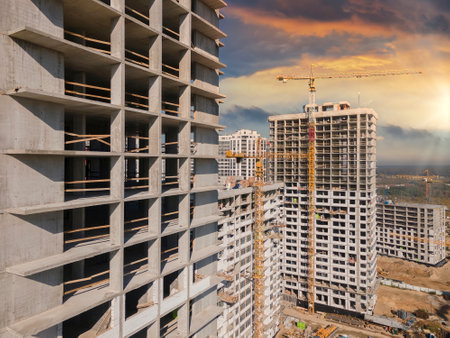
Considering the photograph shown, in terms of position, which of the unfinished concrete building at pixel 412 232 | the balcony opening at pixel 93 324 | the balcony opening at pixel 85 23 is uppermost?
the balcony opening at pixel 85 23

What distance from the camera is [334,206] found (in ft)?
220

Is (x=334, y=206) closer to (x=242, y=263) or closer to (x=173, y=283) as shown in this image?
(x=242, y=263)

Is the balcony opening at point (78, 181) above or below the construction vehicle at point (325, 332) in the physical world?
above

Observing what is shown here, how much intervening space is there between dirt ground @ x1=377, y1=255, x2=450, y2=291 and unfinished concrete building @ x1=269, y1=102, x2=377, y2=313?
1266 inches

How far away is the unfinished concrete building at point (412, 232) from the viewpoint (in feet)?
316

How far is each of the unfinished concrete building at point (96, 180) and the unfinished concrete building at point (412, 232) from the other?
10001cm

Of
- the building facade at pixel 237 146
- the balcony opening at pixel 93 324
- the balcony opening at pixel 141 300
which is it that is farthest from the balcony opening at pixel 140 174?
the building facade at pixel 237 146

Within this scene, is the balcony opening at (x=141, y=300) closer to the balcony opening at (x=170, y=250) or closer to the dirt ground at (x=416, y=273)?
the balcony opening at (x=170, y=250)

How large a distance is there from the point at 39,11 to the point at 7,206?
831 cm

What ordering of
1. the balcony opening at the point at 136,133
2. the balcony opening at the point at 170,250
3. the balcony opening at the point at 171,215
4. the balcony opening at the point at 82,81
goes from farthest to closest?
the balcony opening at the point at 136,133 → the balcony opening at the point at 171,215 → the balcony opening at the point at 170,250 → the balcony opening at the point at 82,81

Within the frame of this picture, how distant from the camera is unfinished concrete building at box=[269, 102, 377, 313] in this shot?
6406 centimetres

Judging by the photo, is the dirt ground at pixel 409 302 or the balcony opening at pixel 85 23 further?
the dirt ground at pixel 409 302

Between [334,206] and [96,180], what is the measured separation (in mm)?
62456

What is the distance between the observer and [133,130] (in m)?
24.5
